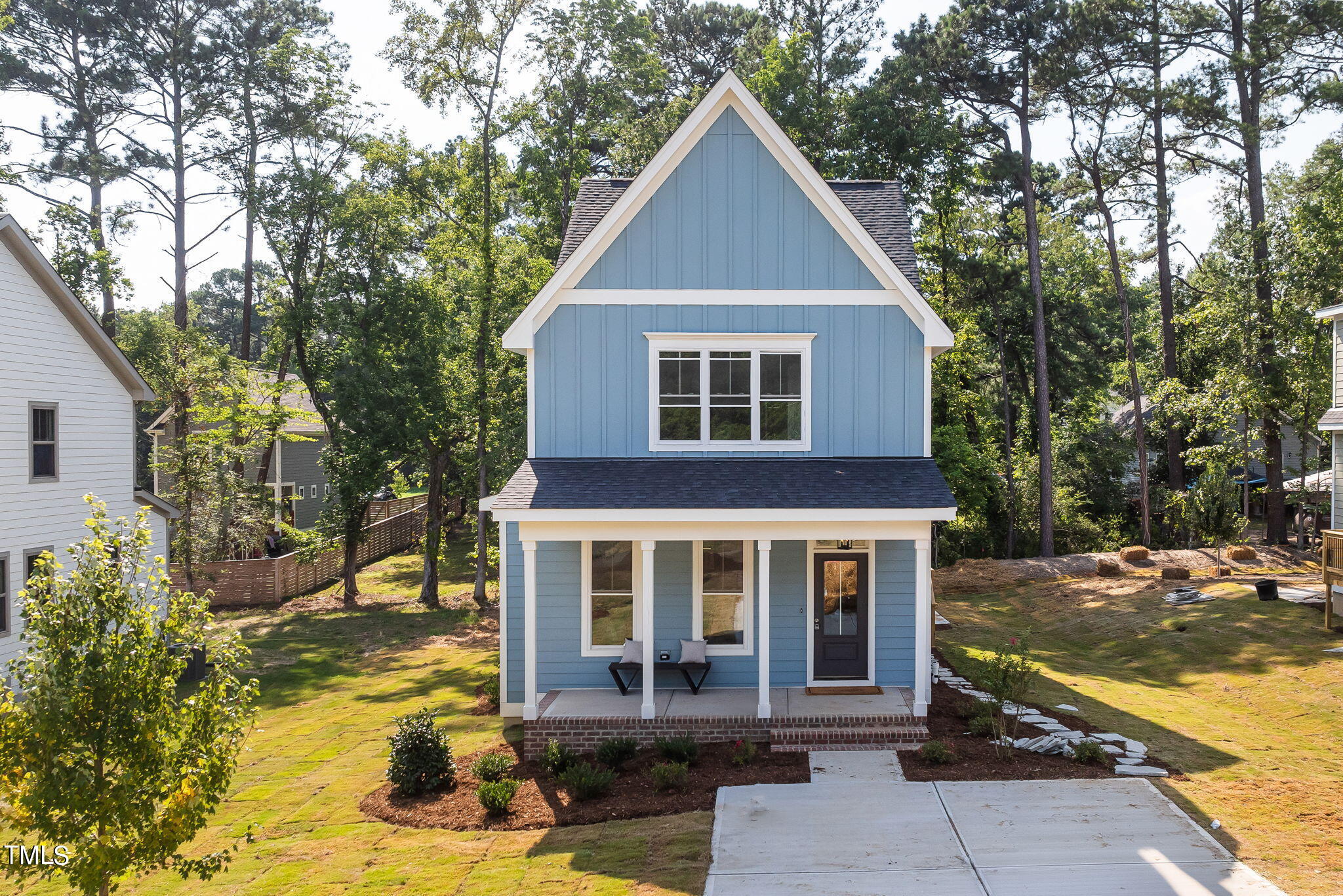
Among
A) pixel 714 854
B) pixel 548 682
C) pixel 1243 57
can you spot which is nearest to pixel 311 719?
pixel 548 682

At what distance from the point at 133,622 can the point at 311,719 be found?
9.31 m

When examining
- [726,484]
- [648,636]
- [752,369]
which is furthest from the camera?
[752,369]

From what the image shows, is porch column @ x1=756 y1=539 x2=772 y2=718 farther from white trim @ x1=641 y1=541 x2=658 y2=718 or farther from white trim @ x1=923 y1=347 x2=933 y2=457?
white trim @ x1=923 y1=347 x2=933 y2=457

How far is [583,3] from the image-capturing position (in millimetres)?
24375

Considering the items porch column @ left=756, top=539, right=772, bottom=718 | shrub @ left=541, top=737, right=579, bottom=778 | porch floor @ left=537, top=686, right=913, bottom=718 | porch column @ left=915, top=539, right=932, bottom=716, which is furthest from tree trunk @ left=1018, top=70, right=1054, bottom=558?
shrub @ left=541, top=737, right=579, bottom=778

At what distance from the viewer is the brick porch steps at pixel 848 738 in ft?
38.5

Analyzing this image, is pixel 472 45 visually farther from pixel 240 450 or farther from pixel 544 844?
pixel 544 844

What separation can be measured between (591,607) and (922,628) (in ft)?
16.4

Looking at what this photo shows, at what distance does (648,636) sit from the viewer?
1223 cm

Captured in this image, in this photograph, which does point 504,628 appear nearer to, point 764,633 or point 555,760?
point 555,760

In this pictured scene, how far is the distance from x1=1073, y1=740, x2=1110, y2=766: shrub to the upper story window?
18406 millimetres

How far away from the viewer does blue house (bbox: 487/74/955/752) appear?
13.5 metres

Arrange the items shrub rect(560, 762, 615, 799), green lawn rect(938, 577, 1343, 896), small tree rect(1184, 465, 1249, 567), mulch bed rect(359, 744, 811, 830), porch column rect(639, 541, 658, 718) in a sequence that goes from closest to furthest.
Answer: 1. green lawn rect(938, 577, 1343, 896)
2. mulch bed rect(359, 744, 811, 830)
3. shrub rect(560, 762, 615, 799)
4. porch column rect(639, 541, 658, 718)
5. small tree rect(1184, 465, 1249, 567)

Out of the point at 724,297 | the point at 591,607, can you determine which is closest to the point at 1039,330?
the point at 724,297
